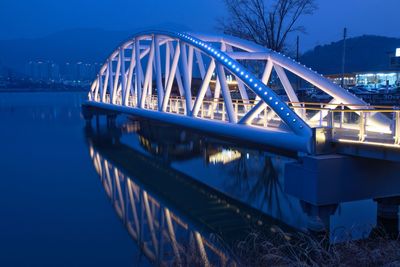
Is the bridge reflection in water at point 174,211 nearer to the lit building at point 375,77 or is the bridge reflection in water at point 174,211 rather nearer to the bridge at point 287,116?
the bridge at point 287,116

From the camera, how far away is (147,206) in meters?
18.9

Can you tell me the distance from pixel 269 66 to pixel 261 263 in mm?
10315

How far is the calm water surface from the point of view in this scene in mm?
13211

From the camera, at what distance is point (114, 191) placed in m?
21.7

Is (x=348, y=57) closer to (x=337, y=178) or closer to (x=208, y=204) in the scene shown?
(x=208, y=204)

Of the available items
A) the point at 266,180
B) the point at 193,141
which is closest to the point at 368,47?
the point at 193,141

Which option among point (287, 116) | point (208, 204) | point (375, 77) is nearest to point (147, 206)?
point (208, 204)

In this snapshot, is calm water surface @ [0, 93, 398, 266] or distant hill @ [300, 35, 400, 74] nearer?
calm water surface @ [0, 93, 398, 266]

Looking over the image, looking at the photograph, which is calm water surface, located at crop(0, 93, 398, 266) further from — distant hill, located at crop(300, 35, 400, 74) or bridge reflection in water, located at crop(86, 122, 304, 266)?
distant hill, located at crop(300, 35, 400, 74)

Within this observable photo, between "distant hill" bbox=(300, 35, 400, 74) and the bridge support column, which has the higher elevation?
"distant hill" bbox=(300, 35, 400, 74)

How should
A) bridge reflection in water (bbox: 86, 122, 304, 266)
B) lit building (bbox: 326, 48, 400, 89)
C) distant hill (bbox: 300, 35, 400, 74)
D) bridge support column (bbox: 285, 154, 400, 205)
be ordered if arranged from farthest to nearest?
distant hill (bbox: 300, 35, 400, 74)
lit building (bbox: 326, 48, 400, 89)
bridge reflection in water (bbox: 86, 122, 304, 266)
bridge support column (bbox: 285, 154, 400, 205)

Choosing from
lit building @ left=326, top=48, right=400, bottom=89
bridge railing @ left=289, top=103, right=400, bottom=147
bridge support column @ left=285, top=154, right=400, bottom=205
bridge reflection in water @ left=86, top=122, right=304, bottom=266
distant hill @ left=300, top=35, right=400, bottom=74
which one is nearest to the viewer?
bridge railing @ left=289, top=103, right=400, bottom=147

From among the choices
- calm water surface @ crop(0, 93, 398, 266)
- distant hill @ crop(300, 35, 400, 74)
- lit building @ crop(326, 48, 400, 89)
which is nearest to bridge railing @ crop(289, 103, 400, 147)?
calm water surface @ crop(0, 93, 398, 266)

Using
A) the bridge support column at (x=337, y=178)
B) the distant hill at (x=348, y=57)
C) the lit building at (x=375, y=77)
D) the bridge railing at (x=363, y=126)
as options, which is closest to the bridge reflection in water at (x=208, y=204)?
the bridge support column at (x=337, y=178)
